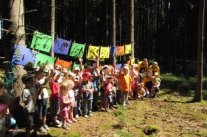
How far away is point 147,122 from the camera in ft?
42.8

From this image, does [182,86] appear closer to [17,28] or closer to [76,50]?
[76,50]

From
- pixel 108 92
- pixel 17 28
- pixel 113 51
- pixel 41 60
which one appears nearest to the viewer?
pixel 17 28

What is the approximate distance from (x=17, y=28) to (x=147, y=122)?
16.8 ft

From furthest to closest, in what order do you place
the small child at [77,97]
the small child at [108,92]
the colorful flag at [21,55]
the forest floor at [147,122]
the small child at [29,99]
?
the small child at [108,92], the small child at [77,97], the forest floor at [147,122], the colorful flag at [21,55], the small child at [29,99]

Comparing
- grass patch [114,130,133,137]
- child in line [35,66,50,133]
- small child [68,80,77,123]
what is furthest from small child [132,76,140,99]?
child in line [35,66,50,133]

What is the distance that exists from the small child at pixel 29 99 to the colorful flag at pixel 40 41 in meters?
1.91

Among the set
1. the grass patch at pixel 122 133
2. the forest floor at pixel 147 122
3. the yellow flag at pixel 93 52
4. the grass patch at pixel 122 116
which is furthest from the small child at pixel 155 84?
the grass patch at pixel 122 133

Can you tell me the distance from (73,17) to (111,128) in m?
30.7

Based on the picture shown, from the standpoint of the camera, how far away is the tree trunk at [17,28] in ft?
33.4

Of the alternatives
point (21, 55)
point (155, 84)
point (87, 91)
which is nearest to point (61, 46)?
point (87, 91)

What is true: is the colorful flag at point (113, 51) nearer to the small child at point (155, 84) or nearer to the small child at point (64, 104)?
the small child at point (155, 84)

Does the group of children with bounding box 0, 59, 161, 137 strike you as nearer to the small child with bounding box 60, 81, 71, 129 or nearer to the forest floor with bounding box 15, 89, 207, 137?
the small child with bounding box 60, 81, 71, 129

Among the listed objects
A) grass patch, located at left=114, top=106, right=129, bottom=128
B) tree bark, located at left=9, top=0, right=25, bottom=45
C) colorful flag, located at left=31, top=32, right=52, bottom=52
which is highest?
tree bark, located at left=9, top=0, right=25, bottom=45

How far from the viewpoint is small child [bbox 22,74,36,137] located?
370 inches
